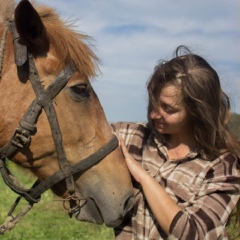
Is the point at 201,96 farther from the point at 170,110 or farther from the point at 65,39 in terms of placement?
the point at 65,39

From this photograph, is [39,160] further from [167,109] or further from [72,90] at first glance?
[167,109]

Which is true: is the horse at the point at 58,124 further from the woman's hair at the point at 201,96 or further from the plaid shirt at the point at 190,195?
the woman's hair at the point at 201,96

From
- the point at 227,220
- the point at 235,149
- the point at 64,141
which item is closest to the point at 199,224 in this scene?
the point at 227,220

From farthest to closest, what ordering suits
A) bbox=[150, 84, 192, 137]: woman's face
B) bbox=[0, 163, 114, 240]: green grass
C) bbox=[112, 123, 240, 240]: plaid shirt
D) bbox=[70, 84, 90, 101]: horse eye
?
bbox=[0, 163, 114, 240]: green grass, bbox=[150, 84, 192, 137]: woman's face, bbox=[70, 84, 90, 101]: horse eye, bbox=[112, 123, 240, 240]: plaid shirt

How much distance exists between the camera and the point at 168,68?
9.78 feet

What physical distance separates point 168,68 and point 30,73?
95 centimetres

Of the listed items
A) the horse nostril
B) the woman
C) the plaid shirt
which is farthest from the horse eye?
the horse nostril

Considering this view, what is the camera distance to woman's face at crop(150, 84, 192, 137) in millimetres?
2883

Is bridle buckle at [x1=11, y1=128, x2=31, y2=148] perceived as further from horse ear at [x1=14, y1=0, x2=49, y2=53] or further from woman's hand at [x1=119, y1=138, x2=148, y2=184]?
woman's hand at [x1=119, y1=138, x2=148, y2=184]

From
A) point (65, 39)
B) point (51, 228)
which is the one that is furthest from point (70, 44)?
point (51, 228)

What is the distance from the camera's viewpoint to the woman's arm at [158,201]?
262 centimetres

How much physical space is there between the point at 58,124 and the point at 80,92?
27cm

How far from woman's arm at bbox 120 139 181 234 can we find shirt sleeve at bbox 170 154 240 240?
4 cm

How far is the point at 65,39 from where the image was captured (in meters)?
2.77
